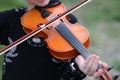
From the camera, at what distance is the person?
2.44 m

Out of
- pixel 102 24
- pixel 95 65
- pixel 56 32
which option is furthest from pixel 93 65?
pixel 102 24

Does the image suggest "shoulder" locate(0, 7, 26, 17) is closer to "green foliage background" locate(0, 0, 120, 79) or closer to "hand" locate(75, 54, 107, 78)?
"hand" locate(75, 54, 107, 78)

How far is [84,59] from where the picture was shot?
2230 millimetres

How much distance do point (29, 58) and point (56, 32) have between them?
0.55 feet

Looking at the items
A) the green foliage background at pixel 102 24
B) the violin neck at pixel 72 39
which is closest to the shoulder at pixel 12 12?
the violin neck at pixel 72 39

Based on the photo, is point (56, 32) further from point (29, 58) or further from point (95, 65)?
point (95, 65)

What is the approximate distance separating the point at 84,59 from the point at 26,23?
35 centimetres

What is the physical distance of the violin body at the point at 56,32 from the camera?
231 cm

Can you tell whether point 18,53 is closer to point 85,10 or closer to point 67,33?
point 67,33

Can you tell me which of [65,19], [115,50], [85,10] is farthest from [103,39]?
[65,19]

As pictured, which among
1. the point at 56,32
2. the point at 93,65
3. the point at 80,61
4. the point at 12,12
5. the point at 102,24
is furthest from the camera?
the point at 102,24

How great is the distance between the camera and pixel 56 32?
7.88 feet

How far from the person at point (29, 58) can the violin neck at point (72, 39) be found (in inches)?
3.9

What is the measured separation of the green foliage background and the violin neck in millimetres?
1767
